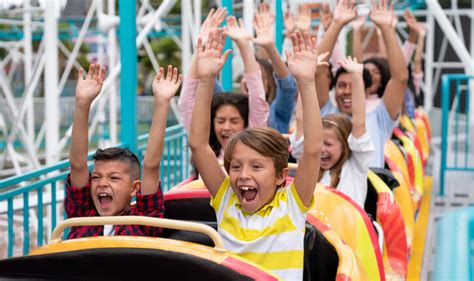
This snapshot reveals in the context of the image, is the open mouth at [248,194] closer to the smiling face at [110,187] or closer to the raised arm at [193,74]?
the smiling face at [110,187]

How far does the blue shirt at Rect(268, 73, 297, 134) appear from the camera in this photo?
12.5 feet

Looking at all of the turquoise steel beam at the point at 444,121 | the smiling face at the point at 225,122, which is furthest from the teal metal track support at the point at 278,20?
the smiling face at the point at 225,122

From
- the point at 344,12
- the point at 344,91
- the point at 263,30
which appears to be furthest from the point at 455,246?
the point at 344,91

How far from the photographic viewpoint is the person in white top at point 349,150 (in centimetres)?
311

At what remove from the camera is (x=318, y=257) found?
2.28 meters

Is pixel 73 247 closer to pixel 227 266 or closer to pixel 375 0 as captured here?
pixel 227 266

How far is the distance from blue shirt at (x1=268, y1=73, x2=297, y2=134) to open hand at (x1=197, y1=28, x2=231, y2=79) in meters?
1.37

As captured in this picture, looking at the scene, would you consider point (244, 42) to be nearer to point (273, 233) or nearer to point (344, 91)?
point (344, 91)

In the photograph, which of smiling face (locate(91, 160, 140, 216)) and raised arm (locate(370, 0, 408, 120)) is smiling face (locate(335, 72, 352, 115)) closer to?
raised arm (locate(370, 0, 408, 120))

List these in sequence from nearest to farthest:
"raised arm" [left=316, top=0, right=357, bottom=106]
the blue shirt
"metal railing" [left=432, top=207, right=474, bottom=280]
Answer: "metal railing" [left=432, top=207, right=474, bottom=280] → "raised arm" [left=316, top=0, right=357, bottom=106] → the blue shirt

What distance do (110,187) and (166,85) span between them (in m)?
0.40

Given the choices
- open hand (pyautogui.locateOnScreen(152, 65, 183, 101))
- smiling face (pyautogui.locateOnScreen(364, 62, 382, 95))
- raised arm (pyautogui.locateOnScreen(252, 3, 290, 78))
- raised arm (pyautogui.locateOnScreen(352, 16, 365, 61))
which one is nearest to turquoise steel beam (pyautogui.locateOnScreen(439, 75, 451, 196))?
raised arm (pyautogui.locateOnScreen(352, 16, 365, 61))

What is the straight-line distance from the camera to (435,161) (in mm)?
8664

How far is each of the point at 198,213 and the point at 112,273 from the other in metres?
0.88
